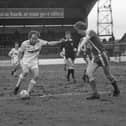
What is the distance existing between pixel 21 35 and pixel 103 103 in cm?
3891

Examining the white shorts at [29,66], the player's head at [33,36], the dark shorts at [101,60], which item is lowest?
the white shorts at [29,66]

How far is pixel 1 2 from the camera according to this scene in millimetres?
47500

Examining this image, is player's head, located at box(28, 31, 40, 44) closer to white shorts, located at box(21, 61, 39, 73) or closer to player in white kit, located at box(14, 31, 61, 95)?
player in white kit, located at box(14, 31, 61, 95)

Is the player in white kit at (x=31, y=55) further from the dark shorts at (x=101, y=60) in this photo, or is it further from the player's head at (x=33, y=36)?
the dark shorts at (x=101, y=60)

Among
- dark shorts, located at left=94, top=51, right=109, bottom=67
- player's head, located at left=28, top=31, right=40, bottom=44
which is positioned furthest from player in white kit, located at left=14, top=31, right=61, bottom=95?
dark shorts, located at left=94, top=51, right=109, bottom=67

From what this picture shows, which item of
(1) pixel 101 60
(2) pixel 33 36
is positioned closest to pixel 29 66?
(2) pixel 33 36

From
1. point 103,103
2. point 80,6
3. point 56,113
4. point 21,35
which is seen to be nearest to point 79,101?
A: point 103,103

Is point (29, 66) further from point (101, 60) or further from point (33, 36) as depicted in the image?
point (101, 60)

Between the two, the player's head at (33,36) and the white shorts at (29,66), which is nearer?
the player's head at (33,36)

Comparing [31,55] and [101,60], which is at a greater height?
[31,55]

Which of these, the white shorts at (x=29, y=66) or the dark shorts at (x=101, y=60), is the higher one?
the dark shorts at (x=101, y=60)

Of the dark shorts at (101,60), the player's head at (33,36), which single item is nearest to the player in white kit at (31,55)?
the player's head at (33,36)

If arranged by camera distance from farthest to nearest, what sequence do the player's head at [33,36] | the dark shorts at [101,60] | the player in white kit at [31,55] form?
the player in white kit at [31,55] → the player's head at [33,36] → the dark shorts at [101,60]

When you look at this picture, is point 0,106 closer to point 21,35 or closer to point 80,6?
point 21,35
